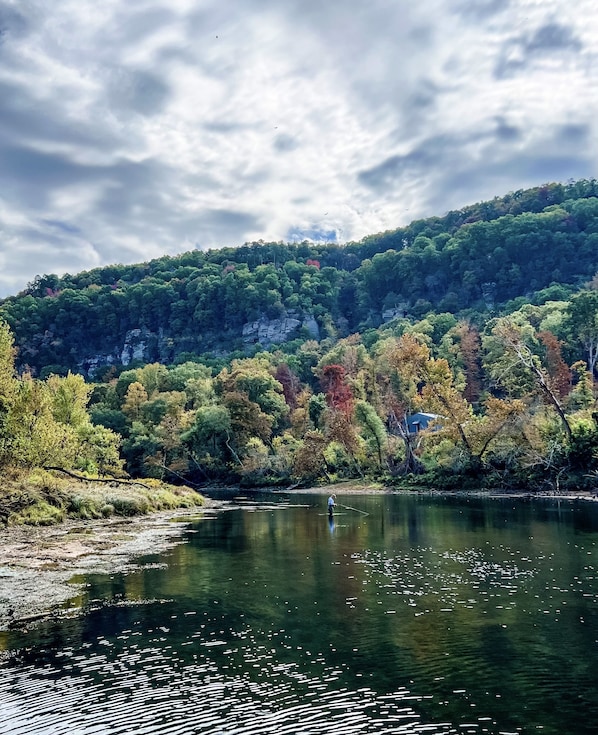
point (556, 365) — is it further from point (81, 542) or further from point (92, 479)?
point (81, 542)

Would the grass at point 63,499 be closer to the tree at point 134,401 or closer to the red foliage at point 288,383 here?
the tree at point 134,401

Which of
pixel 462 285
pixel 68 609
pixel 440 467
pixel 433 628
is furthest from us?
pixel 462 285

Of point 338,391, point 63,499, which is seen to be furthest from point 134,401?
point 63,499

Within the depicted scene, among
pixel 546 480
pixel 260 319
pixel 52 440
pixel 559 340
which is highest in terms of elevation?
pixel 260 319

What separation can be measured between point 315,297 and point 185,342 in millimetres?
42377

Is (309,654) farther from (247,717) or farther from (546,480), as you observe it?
(546,480)

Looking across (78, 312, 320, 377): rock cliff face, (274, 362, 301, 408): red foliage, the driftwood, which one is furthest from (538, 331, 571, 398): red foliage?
(78, 312, 320, 377): rock cliff face

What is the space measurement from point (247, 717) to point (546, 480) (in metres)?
56.1

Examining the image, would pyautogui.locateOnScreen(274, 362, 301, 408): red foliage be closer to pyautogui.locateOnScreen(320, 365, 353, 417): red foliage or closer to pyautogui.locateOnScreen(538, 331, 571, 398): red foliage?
pyautogui.locateOnScreen(320, 365, 353, 417): red foliage

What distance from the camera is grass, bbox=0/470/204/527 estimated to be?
40.3 meters

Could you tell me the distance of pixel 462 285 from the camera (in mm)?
168500

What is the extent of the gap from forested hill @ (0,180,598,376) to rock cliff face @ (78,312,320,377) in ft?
1.08

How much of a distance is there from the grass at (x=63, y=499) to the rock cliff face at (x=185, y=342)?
12555cm

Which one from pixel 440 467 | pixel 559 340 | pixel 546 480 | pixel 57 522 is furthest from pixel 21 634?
pixel 559 340
